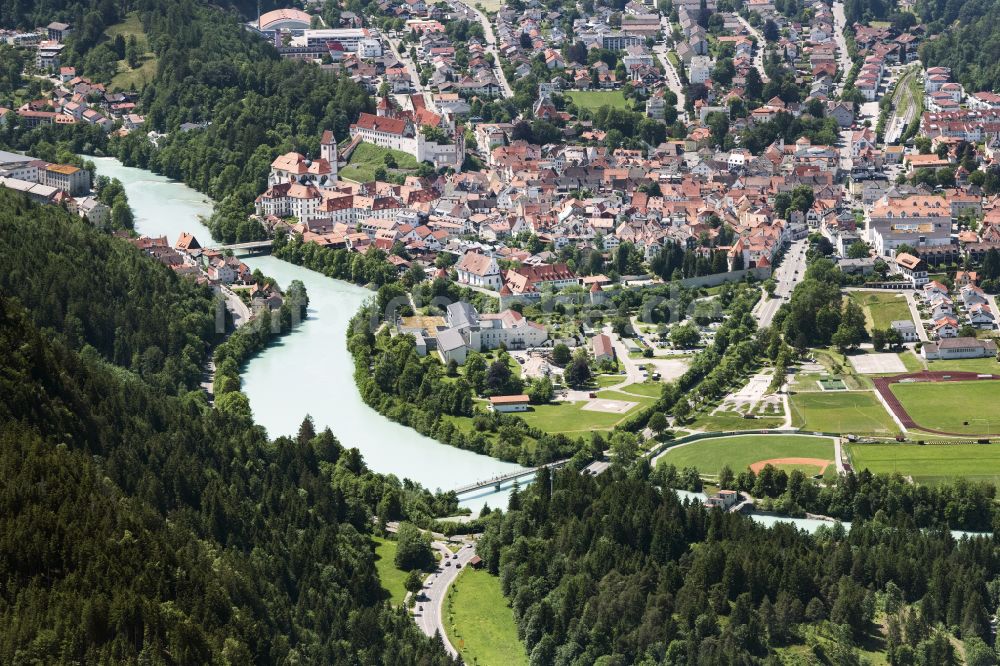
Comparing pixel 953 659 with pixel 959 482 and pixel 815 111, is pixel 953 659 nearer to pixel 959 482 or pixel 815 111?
pixel 959 482

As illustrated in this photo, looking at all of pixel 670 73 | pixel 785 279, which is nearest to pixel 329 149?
pixel 670 73

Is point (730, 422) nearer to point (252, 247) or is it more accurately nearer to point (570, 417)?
point (570, 417)

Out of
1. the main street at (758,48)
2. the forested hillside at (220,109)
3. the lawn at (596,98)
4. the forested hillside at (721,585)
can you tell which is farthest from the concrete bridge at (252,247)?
the main street at (758,48)

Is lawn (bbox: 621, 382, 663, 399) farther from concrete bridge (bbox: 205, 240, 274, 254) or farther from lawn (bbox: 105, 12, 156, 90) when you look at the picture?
lawn (bbox: 105, 12, 156, 90)

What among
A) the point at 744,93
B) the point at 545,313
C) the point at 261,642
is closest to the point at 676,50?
the point at 744,93

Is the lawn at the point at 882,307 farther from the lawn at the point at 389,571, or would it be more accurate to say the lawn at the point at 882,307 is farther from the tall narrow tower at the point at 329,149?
the tall narrow tower at the point at 329,149

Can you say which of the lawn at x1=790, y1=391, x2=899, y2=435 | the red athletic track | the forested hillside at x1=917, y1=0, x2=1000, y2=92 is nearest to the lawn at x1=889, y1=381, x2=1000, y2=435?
the red athletic track
